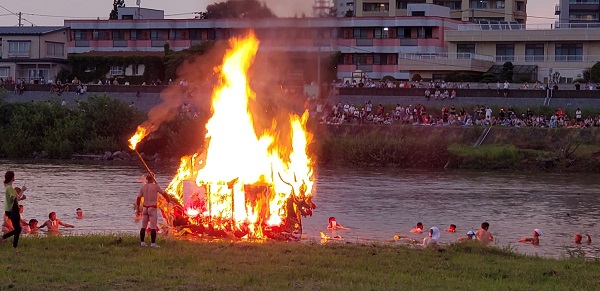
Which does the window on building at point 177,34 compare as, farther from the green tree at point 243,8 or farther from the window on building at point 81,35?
the green tree at point 243,8

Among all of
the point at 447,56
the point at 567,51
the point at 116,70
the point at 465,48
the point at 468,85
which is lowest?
the point at 468,85

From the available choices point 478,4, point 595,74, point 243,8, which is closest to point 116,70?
point 478,4

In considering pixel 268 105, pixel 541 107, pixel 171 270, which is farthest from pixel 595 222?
pixel 541 107

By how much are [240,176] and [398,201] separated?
60.9ft

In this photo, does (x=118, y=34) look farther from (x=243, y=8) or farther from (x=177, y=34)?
(x=243, y=8)

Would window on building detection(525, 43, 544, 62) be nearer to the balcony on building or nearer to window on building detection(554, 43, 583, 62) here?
window on building detection(554, 43, 583, 62)

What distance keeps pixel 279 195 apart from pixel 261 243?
9.83ft

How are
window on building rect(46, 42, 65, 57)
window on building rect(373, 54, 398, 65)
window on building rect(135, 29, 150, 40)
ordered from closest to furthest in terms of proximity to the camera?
window on building rect(373, 54, 398, 65), window on building rect(46, 42, 65, 57), window on building rect(135, 29, 150, 40)

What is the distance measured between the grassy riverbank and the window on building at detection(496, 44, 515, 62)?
7135 cm

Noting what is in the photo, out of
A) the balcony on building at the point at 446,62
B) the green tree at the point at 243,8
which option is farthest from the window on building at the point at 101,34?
the green tree at the point at 243,8

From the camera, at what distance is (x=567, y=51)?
3642 inches

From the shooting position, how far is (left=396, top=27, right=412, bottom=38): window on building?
329 feet

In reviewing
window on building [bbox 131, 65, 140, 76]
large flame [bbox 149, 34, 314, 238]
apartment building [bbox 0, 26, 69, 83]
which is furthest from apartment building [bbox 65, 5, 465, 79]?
large flame [bbox 149, 34, 314, 238]

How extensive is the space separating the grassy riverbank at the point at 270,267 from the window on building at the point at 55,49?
8231 centimetres
